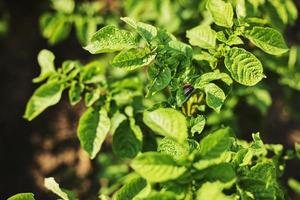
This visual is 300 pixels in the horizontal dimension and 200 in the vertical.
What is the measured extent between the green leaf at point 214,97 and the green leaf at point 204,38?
18 centimetres

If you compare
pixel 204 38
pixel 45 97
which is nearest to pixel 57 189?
pixel 45 97

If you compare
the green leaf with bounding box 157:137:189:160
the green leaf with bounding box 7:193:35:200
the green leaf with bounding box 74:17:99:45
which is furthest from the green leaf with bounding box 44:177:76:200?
the green leaf with bounding box 74:17:99:45

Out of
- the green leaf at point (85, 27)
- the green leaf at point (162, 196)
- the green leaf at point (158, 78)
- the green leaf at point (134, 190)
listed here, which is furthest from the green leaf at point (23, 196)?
the green leaf at point (85, 27)

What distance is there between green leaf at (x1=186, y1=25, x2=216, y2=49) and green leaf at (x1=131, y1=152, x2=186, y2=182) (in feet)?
1.98

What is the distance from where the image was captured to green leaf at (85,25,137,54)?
4.47ft

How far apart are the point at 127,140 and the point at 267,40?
68 cm

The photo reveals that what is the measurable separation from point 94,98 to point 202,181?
2.41 ft

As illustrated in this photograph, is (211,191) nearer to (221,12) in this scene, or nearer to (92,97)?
→ (221,12)

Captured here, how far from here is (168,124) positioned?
1125 mm

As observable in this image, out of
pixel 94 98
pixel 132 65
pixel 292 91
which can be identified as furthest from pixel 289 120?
pixel 132 65

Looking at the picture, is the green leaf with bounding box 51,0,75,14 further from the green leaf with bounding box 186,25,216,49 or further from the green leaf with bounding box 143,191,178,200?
the green leaf with bounding box 143,191,178,200

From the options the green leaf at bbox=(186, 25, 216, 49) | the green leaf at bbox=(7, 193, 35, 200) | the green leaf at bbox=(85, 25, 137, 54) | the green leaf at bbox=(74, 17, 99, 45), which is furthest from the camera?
the green leaf at bbox=(74, 17, 99, 45)

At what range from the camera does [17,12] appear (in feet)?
13.3

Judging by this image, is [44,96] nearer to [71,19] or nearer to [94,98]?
[94,98]
